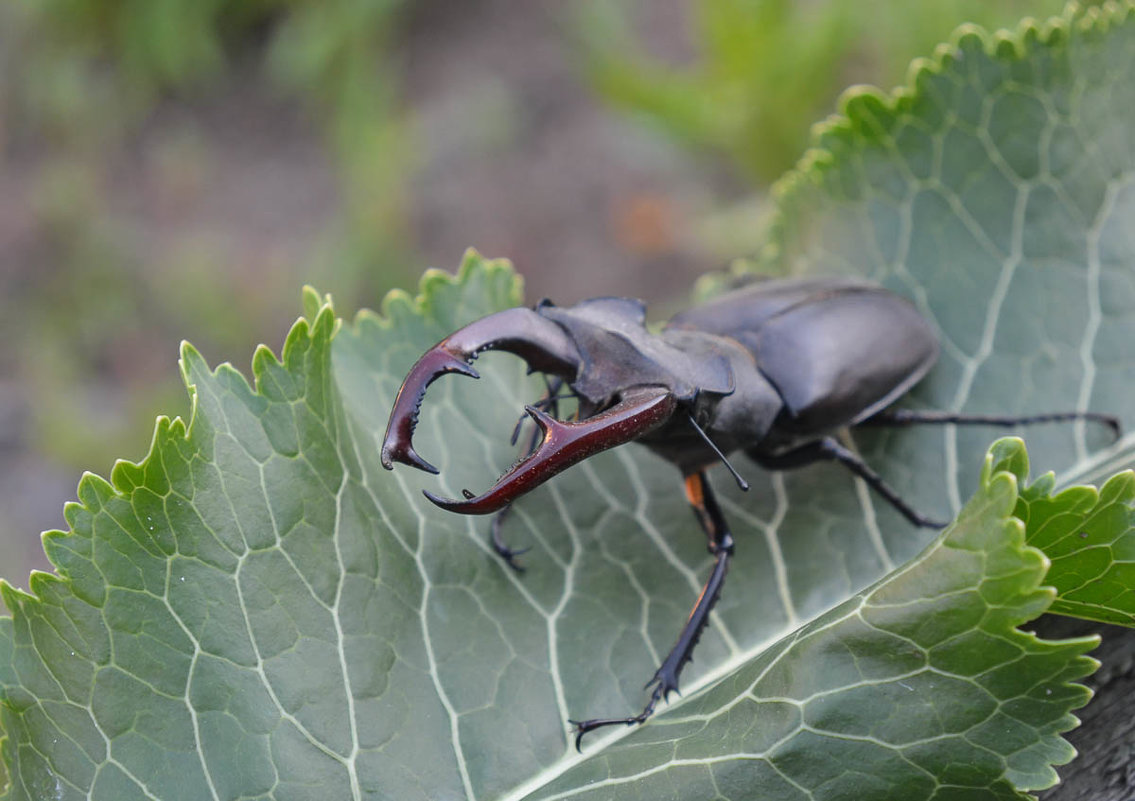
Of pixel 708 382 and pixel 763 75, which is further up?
pixel 763 75

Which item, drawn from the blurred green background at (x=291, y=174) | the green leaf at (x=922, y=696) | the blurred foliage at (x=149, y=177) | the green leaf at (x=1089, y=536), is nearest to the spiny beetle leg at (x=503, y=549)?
the green leaf at (x=922, y=696)

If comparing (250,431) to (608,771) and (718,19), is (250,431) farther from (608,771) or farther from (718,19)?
(718,19)

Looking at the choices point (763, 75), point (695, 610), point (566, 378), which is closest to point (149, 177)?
point (763, 75)

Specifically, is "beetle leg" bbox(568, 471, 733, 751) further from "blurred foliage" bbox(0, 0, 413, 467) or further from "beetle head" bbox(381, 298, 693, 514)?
"blurred foliage" bbox(0, 0, 413, 467)

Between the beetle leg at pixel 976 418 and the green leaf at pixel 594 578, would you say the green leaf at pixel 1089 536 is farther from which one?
the beetle leg at pixel 976 418

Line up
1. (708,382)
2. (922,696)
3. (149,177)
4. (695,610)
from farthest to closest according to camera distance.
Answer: (149,177)
(708,382)
(695,610)
(922,696)

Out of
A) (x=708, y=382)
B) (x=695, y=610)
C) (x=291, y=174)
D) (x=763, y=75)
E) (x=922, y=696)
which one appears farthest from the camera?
(x=291, y=174)

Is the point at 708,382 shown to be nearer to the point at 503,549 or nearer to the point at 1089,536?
the point at 503,549
